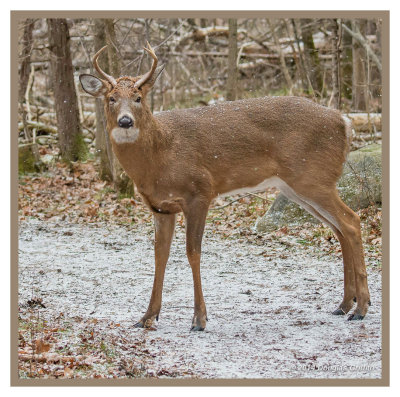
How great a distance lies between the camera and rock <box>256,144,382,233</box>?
10781mm

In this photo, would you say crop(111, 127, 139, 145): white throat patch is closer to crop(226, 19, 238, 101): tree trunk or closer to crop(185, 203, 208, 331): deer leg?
crop(185, 203, 208, 331): deer leg

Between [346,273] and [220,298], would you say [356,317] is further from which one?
[220,298]

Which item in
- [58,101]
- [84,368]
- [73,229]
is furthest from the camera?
[58,101]

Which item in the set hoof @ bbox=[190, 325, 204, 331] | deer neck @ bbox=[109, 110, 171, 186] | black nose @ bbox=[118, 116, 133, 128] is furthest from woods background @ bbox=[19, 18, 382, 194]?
hoof @ bbox=[190, 325, 204, 331]

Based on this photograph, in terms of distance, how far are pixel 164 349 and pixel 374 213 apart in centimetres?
505

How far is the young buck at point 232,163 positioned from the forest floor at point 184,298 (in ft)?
1.70

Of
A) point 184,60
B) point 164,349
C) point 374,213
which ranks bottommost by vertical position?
point 164,349

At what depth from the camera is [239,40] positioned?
17469 mm

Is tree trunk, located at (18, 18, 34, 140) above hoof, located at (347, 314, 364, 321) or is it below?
above

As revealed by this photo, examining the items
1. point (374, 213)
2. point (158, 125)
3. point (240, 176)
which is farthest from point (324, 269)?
point (158, 125)

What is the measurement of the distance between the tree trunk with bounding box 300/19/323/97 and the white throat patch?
7.62 m

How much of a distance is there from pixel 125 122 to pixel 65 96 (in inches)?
372

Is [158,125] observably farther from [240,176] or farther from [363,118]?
[363,118]

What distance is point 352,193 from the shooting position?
35.6ft
